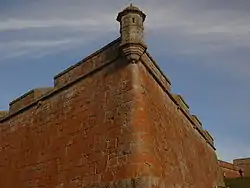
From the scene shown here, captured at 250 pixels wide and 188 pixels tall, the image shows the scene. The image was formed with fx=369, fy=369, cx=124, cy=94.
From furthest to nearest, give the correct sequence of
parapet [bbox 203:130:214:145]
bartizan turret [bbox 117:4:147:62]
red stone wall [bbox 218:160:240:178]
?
red stone wall [bbox 218:160:240:178] → parapet [bbox 203:130:214:145] → bartizan turret [bbox 117:4:147:62]

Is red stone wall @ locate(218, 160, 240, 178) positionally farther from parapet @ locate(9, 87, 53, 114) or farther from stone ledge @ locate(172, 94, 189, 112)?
parapet @ locate(9, 87, 53, 114)

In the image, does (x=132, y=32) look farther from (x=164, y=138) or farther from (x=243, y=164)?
(x=243, y=164)

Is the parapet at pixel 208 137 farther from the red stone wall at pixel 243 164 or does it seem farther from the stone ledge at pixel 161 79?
the red stone wall at pixel 243 164

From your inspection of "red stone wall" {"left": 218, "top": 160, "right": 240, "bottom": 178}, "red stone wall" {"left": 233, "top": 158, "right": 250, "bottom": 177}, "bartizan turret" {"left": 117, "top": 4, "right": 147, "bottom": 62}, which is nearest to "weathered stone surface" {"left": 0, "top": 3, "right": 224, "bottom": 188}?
"bartizan turret" {"left": 117, "top": 4, "right": 147, "bottom": 62}

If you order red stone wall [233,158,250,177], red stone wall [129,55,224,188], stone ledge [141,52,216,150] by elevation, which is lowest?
red stone wall [129,55,224,188]

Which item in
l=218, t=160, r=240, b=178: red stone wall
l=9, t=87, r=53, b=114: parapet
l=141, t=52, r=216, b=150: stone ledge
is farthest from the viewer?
l=218, t=160, r=240, b=178: red stone wall

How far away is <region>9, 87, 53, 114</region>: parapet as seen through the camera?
459 inches

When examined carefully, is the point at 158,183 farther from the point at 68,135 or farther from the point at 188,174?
the point at 188,174

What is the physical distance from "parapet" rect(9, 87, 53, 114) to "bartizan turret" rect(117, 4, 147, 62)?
3586 mm

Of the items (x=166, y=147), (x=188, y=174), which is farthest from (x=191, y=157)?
(x=166, y=147)

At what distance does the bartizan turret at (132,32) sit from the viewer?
8547mm

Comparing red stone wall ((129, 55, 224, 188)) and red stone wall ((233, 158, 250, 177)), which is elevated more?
red stone wall ((233, 158, 250, 177))

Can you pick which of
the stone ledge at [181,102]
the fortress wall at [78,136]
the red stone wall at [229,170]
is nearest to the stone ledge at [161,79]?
the stone ledge at [181,102]

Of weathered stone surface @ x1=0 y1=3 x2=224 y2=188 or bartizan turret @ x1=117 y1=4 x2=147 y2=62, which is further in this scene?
bartizan turret @ x1=117 y1=4 x2=147 y2=62
